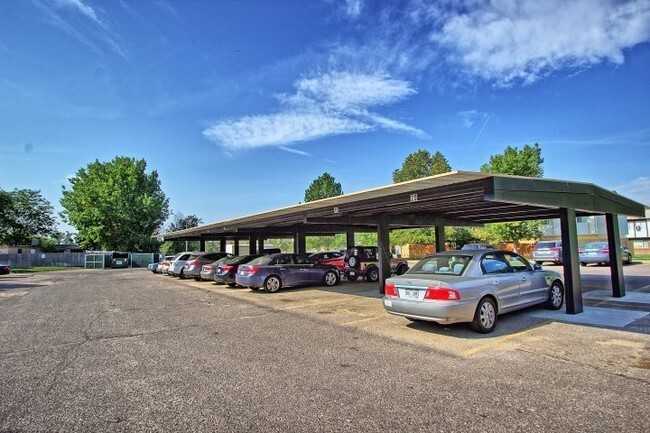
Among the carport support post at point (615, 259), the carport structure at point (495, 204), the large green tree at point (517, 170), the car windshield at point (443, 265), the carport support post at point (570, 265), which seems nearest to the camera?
the car windshield at point (443, 265)

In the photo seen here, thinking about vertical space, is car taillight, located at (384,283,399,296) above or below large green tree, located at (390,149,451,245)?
below

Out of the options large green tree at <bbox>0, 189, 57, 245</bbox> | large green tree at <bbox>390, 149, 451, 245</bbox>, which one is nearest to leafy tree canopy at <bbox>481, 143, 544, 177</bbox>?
large green tree at <bbox>390, 149, 451, 245</bbox>

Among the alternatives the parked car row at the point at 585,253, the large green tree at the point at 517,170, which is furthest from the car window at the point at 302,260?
the large green tree at the point at 517,170

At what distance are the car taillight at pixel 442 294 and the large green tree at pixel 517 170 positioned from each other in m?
32.4

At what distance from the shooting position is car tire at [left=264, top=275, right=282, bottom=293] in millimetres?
13367

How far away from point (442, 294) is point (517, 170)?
116 feet

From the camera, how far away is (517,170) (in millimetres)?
36781

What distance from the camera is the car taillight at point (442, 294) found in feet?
20.4

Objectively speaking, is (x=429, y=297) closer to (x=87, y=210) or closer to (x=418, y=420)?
(x=418, y=420)

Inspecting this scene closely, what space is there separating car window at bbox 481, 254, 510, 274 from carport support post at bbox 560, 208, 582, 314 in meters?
1.86

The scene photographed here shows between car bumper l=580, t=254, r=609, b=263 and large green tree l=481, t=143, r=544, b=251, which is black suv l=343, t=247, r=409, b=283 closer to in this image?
car bumper l=580, t=254, r=609, b=263

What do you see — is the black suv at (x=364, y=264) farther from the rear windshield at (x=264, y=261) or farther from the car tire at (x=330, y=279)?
the rear windshield at (x=264, y=261)

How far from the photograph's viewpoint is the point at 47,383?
15.0ft

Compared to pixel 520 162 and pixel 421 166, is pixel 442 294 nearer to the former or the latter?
pixel 520 162
